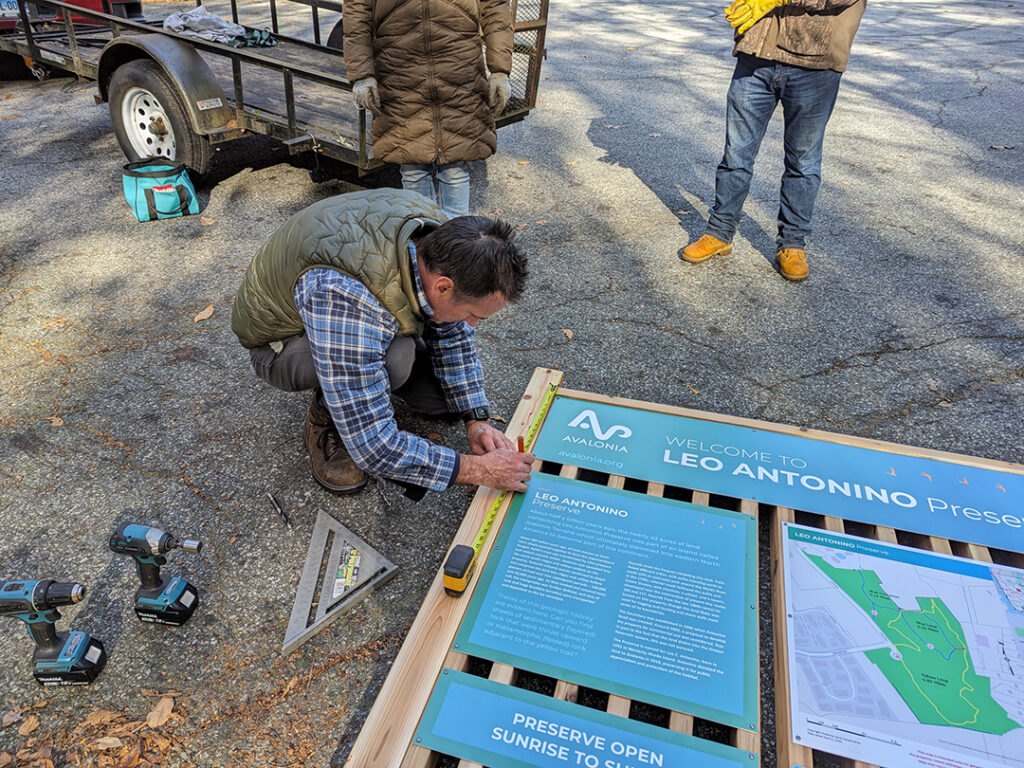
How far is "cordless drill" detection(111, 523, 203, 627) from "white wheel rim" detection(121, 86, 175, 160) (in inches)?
135

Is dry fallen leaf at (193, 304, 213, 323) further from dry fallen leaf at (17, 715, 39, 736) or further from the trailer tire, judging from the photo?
the trailer tire

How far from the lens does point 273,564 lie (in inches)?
88.9

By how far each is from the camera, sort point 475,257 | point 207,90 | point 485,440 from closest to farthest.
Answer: point 475,257 < point 485,440 < point 207,90

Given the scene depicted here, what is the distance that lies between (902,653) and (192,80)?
4.60 meters

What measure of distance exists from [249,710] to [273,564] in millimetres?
502

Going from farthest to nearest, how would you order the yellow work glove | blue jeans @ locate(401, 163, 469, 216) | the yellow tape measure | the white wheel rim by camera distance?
the white wheel rim < blue jeans @ locate(401, 163, 469, 216) < the yellow work glove < the yellow tape measure

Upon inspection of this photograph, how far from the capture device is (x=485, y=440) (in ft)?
7.80

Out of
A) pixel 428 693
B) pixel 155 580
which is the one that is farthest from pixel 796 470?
pixel 155 580

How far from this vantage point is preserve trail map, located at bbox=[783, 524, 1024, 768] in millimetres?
1642

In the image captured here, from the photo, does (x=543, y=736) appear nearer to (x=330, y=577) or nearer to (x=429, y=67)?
(x=330, y=577)

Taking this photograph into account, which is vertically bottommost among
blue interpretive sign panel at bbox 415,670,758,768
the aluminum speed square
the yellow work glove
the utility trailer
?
the aluminum speed square

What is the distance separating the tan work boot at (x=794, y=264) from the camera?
391 centimetres

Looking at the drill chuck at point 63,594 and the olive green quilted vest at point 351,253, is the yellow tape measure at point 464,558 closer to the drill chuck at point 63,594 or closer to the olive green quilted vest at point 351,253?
the olive green quilted vest at point 351,253

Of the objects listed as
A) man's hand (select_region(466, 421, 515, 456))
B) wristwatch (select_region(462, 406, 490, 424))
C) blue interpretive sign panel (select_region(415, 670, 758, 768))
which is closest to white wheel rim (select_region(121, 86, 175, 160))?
wristwatch (select_region(462, 406, 490, 424))
